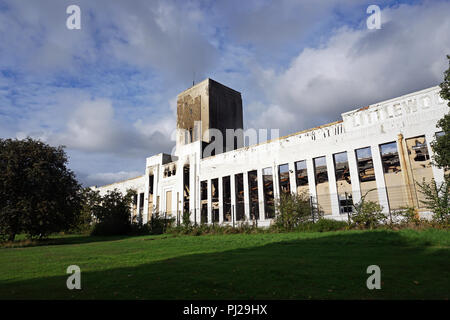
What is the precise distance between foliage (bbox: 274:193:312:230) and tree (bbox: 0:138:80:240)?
1482cm

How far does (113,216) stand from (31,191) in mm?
12605

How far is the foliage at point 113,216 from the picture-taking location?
97.5ft

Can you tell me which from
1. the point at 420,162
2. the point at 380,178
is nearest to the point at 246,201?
the point at 380,178

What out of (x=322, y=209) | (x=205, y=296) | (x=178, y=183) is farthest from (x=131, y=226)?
(x=205, y=296)

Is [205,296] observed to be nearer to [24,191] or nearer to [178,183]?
[24,191]

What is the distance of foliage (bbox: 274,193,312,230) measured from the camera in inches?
717

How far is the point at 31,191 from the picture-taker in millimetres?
18984

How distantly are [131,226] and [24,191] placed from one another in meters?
12.6

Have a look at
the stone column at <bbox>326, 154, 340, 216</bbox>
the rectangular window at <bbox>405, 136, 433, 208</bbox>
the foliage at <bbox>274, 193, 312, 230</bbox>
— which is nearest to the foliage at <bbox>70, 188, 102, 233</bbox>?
the foliage at <bbox>274, 193, 312, 230</bbox>

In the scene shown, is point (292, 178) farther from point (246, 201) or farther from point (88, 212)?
point (88, 212)

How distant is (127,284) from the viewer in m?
5.20
